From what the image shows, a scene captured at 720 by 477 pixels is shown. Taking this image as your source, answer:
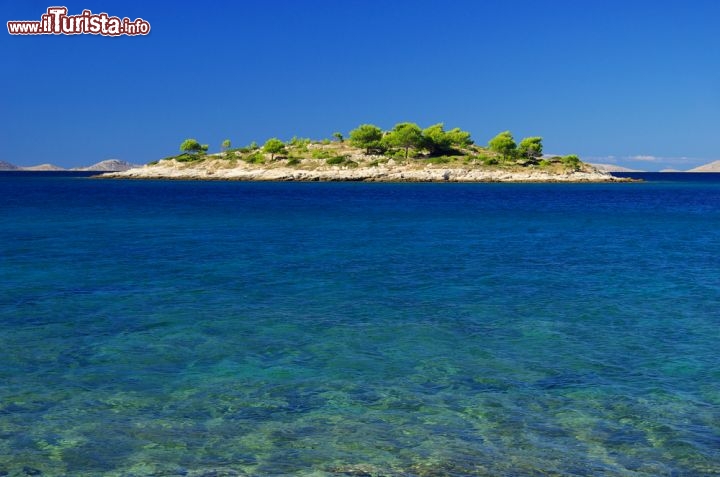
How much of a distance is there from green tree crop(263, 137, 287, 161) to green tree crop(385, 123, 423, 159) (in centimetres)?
2899

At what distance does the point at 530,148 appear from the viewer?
167250 mm

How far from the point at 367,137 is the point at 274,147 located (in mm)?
25352

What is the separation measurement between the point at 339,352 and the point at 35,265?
58.0 ft

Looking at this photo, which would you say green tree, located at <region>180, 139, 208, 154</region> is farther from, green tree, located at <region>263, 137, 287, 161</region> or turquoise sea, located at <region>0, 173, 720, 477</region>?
turquoise sea, located at <region>0, 173, 720, 477</region>

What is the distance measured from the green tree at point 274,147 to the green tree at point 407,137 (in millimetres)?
28993

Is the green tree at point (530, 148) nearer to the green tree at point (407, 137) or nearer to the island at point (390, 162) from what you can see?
the island at point (390, 162)

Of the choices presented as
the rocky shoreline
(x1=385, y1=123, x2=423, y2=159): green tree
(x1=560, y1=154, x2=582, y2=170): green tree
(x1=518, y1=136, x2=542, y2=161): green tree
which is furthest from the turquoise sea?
(x1=518, y1=136, x2=542, y2=161): green tree

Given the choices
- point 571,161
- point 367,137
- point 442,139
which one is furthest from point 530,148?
point 367,137

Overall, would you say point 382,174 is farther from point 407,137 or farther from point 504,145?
point 504,145

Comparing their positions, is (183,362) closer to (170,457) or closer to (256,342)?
(256,342)

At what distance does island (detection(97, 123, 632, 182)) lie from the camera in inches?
5763

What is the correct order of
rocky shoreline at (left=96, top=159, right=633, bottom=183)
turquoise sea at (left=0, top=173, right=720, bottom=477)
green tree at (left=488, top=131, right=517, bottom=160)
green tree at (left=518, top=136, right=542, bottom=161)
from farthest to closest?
green tree at (left=518, top=136, right=542, bottom=161) → green tree at (left=488, top=131, right=517, bottom=160) → rocky shoreline at (left=96, top=159, right=633, bottom=183) → turquoise sea at (left=0, top=173, right=720, bottom=477)

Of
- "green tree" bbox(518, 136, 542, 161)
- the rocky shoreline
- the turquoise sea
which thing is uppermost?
"green tree" bbox(518, 136, 542, 161)

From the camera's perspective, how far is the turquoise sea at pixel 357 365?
8938 mm
